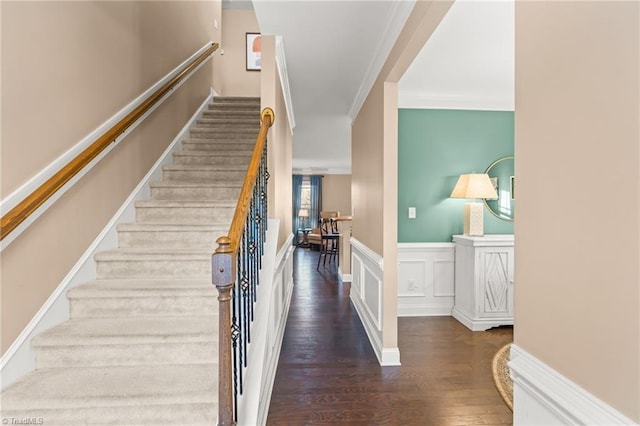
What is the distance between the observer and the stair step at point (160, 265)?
2047 mm

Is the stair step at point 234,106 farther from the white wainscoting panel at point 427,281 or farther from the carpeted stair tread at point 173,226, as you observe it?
the white wainscoting panel at point 427,281

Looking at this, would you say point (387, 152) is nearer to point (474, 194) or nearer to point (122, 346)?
point (474, 194)

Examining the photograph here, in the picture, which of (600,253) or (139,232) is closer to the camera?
(600,253)

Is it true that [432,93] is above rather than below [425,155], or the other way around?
above

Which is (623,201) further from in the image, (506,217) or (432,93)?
(506,217)

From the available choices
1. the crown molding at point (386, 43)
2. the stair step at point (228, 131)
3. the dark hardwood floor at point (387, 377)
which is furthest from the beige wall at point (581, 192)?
the stair step at point (228, 131)

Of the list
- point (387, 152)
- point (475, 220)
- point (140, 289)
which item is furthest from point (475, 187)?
point (140, 289)

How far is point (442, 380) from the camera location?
7.70 feet

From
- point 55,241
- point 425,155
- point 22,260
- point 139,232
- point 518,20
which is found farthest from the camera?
point 425,155

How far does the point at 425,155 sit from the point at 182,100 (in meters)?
2.94

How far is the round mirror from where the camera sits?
3.76m

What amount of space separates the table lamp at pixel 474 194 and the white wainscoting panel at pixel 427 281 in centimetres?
33

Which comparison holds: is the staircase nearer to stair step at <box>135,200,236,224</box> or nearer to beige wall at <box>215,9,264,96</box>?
stair step at <box>135,200,236,224</box>

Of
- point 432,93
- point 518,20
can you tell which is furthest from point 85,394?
point 432,93
